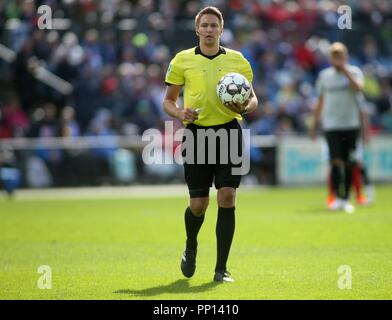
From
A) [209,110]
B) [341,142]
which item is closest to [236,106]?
[209,110]

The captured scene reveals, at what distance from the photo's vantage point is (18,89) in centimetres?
2492

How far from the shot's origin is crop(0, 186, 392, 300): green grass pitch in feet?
28.7

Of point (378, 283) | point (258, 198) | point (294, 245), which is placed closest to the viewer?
point (378, 283)

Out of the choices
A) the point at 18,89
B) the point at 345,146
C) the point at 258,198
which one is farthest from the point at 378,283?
the point at 18,89

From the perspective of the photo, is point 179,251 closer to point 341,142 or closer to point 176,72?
point 176,72

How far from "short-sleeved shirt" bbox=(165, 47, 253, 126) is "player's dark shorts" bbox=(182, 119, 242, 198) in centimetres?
10

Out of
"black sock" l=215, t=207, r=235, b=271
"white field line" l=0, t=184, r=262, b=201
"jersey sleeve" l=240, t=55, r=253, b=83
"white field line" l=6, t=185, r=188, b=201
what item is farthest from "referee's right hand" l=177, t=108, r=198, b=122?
"white field line" l=6, t=185, r=188, b=201

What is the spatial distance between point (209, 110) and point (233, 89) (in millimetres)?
445

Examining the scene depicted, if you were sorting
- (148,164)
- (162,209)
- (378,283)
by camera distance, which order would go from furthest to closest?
(148,164) → (162,209) → (378,283)

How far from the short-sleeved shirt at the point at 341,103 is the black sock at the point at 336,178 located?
0.74 m

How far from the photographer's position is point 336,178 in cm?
1692

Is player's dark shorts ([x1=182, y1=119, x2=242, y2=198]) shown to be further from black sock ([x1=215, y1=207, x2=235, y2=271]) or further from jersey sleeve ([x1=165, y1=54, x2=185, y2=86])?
jersey sleeve ([x1=165, y1=54, x2=185, y2=86])
